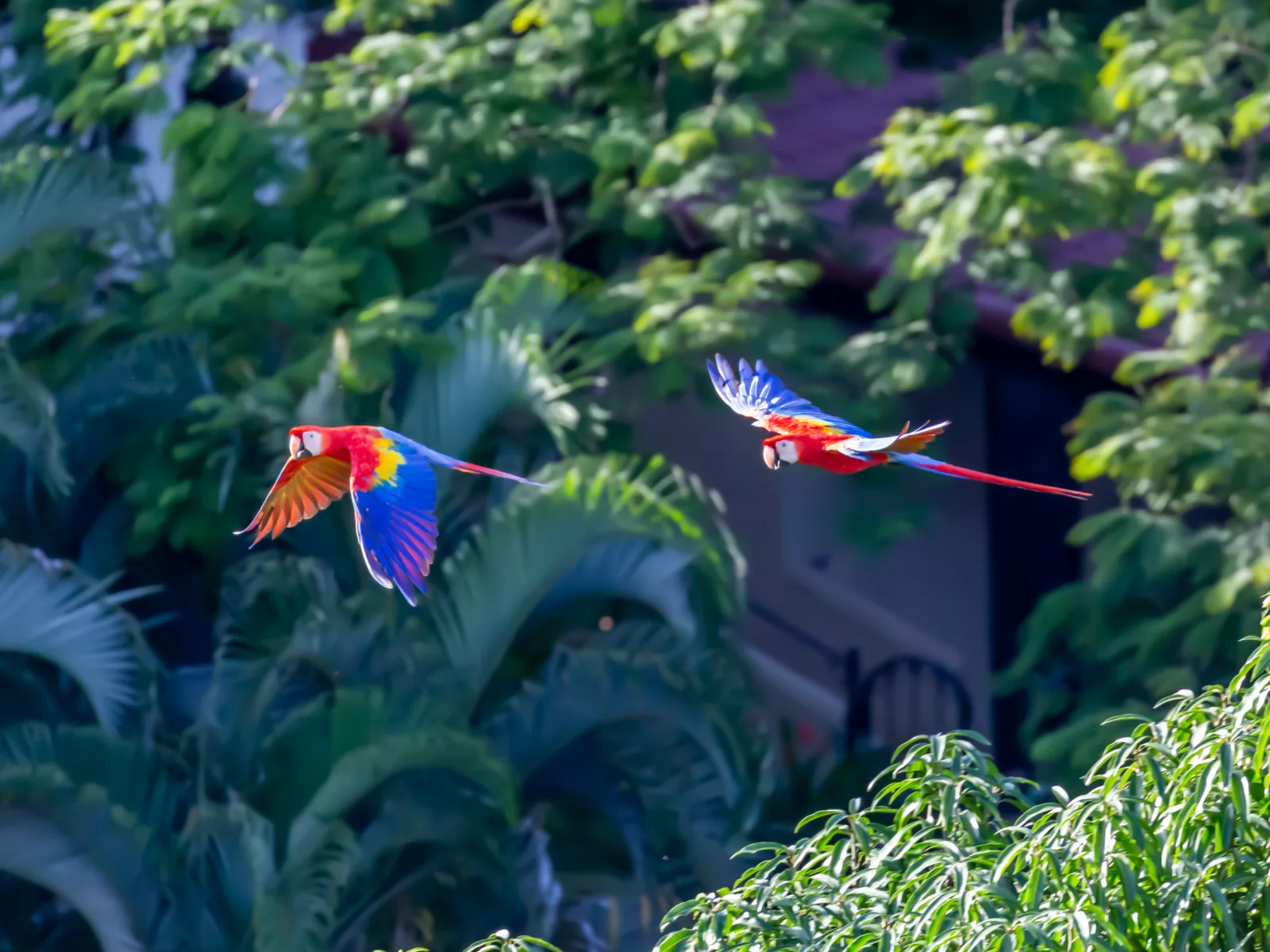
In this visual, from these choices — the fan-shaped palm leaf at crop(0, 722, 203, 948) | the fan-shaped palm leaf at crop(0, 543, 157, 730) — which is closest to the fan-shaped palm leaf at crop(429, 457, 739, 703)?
the fan-shaped palm leaf at crop(0, 543, 157, 730)

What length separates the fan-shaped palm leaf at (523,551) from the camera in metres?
6.59

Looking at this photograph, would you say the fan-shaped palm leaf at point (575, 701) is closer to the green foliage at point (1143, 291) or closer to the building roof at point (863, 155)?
the green foliage at point (1143, 291)

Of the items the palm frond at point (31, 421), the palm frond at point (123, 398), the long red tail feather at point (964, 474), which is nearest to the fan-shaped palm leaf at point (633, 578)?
the palm frond at point (123, 398)

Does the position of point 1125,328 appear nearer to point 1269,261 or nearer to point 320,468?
point 1269,261

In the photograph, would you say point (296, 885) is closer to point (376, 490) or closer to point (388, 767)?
point (388, 767)

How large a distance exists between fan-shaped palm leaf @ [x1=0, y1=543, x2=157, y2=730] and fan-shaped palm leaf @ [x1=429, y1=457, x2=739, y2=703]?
1022mm

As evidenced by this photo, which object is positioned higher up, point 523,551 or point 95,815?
point 523,551

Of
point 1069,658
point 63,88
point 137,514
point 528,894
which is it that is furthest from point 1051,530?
point 63,88

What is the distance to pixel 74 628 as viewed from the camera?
6461 mm

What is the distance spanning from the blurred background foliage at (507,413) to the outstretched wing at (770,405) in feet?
6.16

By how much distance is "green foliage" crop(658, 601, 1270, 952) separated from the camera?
3336mm

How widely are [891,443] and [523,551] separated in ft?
10.4

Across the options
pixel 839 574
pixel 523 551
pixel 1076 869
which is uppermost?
pixel 1076 869

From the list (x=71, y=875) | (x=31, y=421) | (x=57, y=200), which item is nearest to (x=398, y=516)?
(x=71, y=875)
